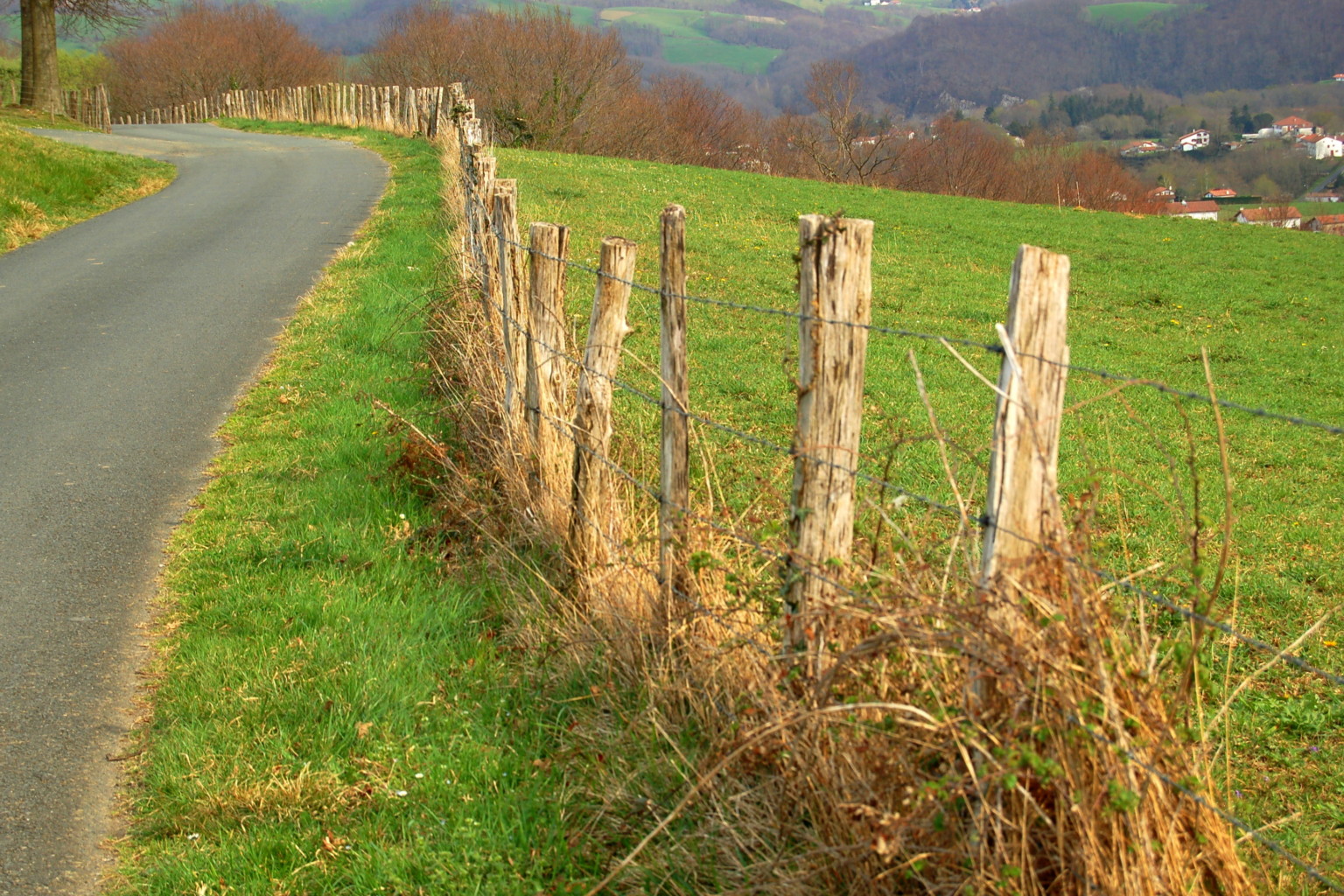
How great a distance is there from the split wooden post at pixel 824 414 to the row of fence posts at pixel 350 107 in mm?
23160

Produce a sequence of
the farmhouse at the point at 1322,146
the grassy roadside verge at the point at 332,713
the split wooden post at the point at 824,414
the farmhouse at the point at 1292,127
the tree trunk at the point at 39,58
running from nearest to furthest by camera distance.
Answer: the split wooden post at the point at 824,414
the grassy roadside verge at the point at 332,713
the tree trunk at the point at 39,58
the farmhouse at the point at 1322,146
the farmhouse at the point at 1292,127

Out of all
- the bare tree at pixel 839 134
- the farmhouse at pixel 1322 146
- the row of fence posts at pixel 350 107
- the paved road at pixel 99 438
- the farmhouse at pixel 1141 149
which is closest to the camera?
the paved road at pixel 99 438

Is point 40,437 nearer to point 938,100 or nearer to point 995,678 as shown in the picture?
point 995,678

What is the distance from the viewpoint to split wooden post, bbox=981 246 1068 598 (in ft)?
8.01

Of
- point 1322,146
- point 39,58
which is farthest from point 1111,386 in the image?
point 1322,146

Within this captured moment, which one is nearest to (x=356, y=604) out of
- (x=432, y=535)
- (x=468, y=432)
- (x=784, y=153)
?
(x=432, y=535)

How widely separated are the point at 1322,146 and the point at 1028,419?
450 feet

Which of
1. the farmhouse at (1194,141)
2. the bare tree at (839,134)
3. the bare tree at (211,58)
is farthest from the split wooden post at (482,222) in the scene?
the farmhouse at (1194,141)

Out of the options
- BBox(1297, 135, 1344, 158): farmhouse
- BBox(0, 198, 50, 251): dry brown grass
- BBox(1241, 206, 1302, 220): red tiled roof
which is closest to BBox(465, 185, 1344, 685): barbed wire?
BBox(0, 198, 50, 251): dry brown grass

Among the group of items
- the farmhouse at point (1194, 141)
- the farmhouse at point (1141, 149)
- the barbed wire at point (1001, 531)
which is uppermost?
the farmhouse at point (1194, 141)

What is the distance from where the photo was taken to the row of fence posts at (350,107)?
27773mm

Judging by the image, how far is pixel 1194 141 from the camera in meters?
119

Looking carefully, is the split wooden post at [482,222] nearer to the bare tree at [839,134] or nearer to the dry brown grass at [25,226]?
the dry brown grass at [25,226]

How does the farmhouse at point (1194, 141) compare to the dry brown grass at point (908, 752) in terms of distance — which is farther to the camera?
the farmhouse at point (1194, 141)
